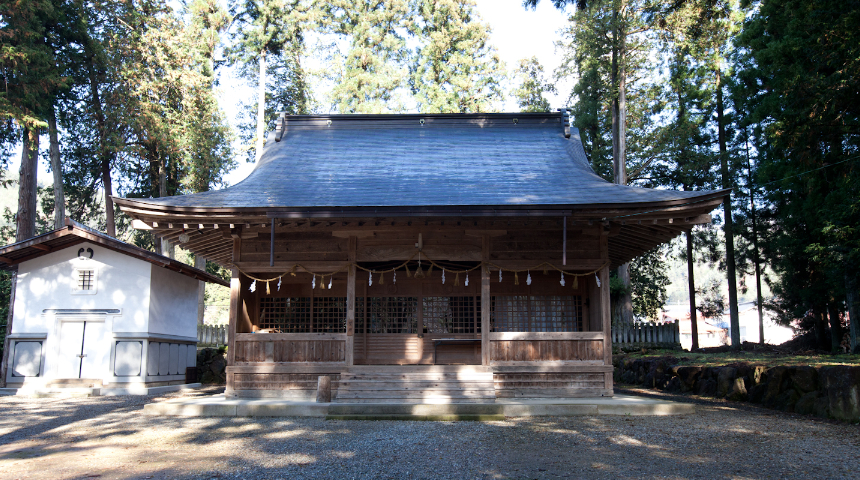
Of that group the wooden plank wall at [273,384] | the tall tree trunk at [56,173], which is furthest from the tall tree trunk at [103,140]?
the wooden plank wall at [273,384]

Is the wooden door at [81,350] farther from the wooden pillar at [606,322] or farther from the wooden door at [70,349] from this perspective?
the wooden pillar at [606,322]

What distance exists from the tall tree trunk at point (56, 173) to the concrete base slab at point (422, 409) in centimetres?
1653

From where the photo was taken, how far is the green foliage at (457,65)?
29.3 metres

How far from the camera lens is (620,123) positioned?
24062 millimetres

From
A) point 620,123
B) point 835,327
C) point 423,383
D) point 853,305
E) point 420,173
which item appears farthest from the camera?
point 620,123

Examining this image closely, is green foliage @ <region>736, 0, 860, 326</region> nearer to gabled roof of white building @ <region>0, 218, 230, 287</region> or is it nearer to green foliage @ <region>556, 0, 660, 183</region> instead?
green foliage @ <region>556, 0, 660, 183</region>

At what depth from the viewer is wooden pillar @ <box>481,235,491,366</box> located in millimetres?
10898

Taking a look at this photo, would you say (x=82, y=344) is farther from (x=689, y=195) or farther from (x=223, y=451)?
(x=689, y=195)

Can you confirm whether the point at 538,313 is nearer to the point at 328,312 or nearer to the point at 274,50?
the point at 328,312

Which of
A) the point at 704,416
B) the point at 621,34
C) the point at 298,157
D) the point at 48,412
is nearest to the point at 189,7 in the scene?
the point at 298,157

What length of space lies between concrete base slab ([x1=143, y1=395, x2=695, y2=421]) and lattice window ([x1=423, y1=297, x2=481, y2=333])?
365 cm

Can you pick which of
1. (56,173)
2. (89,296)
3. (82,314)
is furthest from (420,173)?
(56,173)

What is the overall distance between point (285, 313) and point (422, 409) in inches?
205

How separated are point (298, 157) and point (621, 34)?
1672 cm
